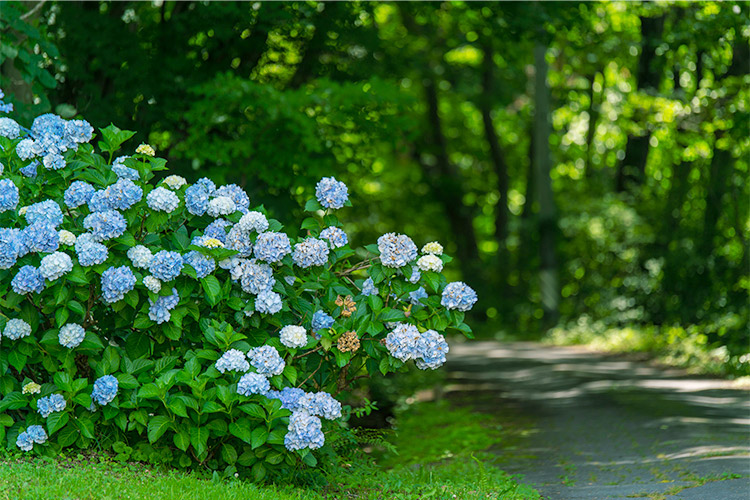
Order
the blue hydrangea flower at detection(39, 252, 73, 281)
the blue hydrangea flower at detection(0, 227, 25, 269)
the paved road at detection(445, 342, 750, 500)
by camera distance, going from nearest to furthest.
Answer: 1. the blue hydrangea flower at detection(39, 252, 73, 281)
2. the blue hydrangea flower at detection(0, 227, 25, 269)
3. the paved road at detection(445, 342, 750, 500)

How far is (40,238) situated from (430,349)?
247cm

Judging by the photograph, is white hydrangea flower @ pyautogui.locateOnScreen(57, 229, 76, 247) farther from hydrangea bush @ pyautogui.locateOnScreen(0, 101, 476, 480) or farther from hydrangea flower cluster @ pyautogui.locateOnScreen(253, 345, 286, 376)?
hydrangea flower cluster @ pyautogui.locateOnScreen(253, 345, 286, 376)

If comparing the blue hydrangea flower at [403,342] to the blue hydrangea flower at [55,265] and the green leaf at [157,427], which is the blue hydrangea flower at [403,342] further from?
the blue hydrangea flower at [55,265]

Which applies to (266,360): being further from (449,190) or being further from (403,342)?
(449,190)

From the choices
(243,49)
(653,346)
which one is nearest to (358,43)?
(243,49)

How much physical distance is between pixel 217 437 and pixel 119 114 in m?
6.09

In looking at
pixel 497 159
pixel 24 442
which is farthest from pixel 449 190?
pixel 24 442

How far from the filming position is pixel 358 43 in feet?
46.7

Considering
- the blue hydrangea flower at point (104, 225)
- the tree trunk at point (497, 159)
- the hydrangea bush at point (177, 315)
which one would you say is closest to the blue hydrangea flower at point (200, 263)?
the hydrangea bush at point (177, 315)

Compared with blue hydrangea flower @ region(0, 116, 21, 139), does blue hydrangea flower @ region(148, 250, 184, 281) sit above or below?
below

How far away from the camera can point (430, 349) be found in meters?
5.54

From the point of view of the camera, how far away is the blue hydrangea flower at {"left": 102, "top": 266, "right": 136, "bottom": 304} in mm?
5273

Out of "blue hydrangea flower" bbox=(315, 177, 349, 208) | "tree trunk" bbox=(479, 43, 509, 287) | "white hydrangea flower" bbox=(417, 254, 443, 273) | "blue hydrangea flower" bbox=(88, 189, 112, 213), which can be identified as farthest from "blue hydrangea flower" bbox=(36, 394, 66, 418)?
"tree trunk" bbox=(479, 43, 509, 287)

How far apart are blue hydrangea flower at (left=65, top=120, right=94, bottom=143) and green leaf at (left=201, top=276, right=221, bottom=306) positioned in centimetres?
136
